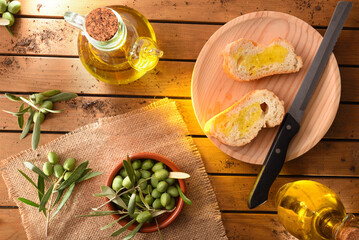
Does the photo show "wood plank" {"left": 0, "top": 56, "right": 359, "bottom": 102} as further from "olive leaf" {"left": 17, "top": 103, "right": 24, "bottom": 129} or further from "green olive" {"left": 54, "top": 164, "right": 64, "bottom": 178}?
"green olive" {"left": 54, "top": 164, "right": 64, "bottom": 178}

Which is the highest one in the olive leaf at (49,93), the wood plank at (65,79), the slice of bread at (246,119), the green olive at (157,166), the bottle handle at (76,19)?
the bottle handle at (76,19)

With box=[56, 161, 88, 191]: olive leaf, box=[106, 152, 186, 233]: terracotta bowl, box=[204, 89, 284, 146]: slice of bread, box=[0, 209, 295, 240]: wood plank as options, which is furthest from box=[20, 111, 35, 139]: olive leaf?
box=[0, 209, 295, 240]: wood plank

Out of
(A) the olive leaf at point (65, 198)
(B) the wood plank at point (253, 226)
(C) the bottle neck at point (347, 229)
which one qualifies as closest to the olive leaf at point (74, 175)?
(A) the olive leaf at point (65, 198)

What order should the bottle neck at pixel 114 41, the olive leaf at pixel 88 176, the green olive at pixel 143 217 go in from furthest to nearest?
the olive leaf at pixel 88 176, the green olive at pixel 143 217, the bottle neck at pixel 114 41

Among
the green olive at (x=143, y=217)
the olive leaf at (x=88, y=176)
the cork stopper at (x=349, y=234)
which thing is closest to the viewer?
the cork stopper at (x=349, y=234)

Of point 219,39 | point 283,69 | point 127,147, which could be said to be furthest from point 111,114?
point 283,69

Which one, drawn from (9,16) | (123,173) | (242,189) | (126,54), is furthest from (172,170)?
(9,16)

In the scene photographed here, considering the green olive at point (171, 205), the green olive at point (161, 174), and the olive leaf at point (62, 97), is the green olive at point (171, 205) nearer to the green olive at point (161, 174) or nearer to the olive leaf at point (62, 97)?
the green olive at point (161, 174)
